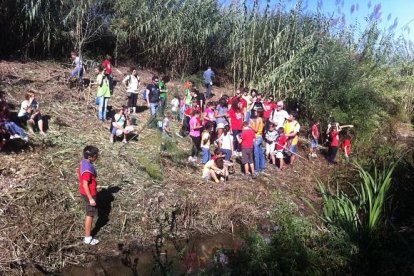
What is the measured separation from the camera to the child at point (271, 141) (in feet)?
41.6

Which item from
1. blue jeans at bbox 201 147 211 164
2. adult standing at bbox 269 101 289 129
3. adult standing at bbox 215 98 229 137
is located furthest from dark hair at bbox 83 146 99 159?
adult standing at bbox 269 101 289 129

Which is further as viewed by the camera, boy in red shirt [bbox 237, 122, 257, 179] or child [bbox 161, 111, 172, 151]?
child [bbox 161, 111, 172, 151]

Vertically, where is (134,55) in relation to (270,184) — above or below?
above

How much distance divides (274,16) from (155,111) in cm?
635

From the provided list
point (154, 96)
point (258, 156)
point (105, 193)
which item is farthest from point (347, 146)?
point (105, 193)

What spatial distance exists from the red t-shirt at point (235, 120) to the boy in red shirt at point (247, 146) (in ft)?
2.86

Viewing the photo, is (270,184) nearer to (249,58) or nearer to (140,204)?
(140,204)

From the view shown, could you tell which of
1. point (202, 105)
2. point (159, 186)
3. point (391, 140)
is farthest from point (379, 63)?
point (159, 186)

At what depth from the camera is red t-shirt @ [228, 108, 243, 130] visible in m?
12.2

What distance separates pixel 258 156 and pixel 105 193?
454 centimetres

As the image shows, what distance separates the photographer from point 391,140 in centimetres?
1592

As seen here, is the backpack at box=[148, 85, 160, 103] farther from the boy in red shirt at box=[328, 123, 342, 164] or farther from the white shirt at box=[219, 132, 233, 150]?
the boy in red shirt at box=[328, 123, 342, 164]

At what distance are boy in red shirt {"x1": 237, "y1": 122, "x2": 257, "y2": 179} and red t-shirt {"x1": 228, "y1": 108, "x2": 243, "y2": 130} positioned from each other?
34.4 inches

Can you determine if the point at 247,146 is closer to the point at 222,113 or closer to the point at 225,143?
the point at 225,143
